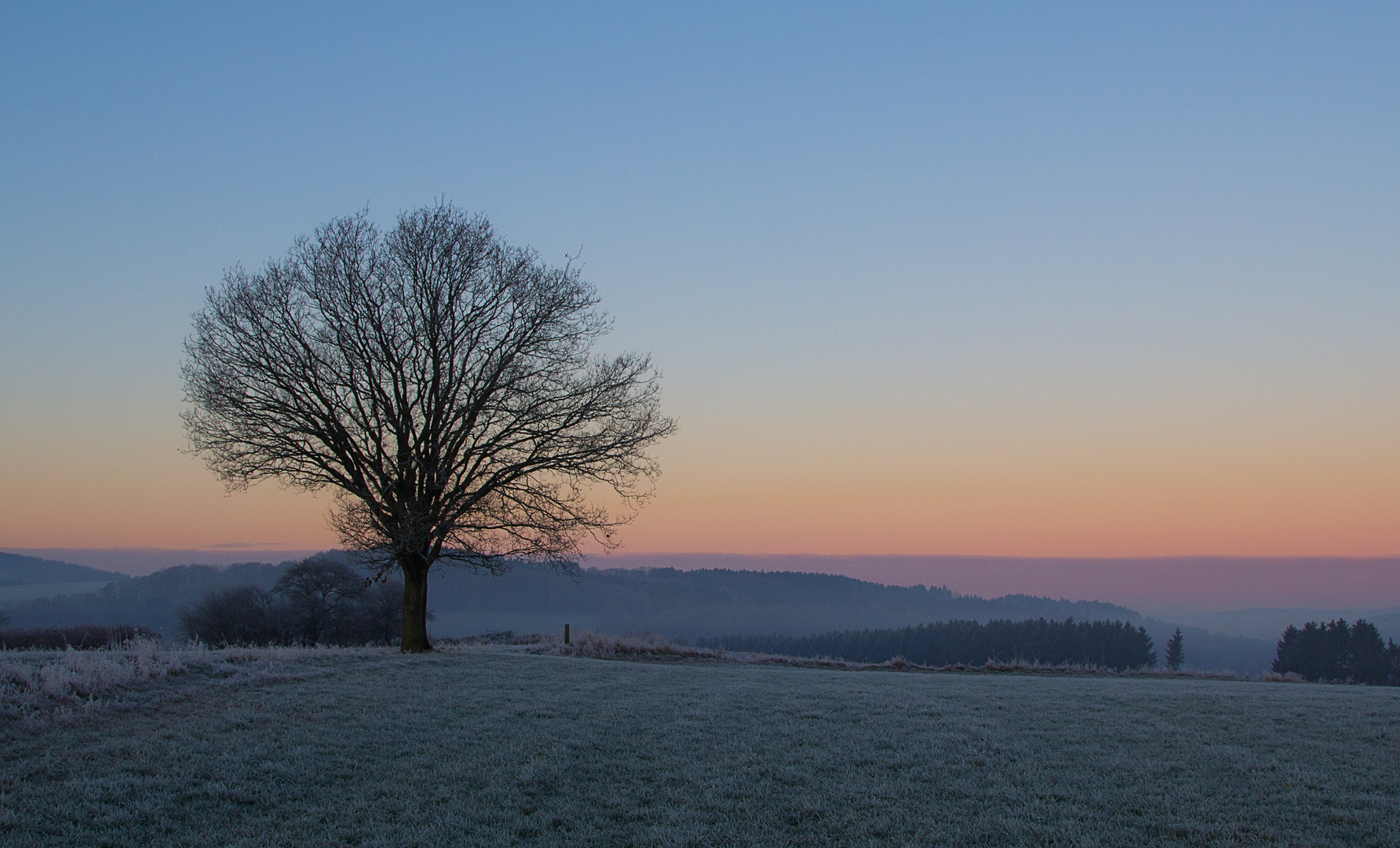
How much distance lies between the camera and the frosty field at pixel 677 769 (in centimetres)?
661

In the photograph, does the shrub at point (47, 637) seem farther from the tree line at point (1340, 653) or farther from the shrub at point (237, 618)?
the tree line at point (1340, 653)

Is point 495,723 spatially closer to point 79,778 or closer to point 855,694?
point 79,778

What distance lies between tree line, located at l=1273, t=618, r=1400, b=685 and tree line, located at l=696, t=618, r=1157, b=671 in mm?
9291

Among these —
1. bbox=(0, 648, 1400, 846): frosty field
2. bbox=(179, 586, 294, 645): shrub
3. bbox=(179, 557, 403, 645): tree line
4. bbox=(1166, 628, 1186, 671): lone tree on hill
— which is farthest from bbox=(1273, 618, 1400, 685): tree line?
bbox=(179, 586, 294, 645): shrub

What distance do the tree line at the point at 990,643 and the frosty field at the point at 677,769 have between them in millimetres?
51533

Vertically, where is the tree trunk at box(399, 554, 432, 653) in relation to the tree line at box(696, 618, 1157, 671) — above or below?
above

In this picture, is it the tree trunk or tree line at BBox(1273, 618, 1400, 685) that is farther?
tree line at BBox(1273, 618, 1400, 685)

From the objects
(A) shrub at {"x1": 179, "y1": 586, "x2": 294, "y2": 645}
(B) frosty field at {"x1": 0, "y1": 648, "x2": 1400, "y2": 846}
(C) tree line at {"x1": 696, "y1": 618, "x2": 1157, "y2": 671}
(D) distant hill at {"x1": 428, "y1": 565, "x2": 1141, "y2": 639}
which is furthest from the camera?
(D) distant hill at {"x1": 428, "y1": 565, "x2": 1141, "y2": 639}

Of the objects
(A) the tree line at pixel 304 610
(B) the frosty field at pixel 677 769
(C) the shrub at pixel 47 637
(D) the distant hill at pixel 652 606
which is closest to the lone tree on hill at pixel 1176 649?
(D) the distant hill at pixel 652 606

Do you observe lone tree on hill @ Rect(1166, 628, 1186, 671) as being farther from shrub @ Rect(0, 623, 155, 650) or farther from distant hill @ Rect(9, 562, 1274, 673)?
shrub @ Rect(0, 623, 155, 650)

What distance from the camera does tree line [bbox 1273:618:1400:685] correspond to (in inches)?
2079

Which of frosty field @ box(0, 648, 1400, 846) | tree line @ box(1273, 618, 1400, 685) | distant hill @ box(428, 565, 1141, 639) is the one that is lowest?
distant hill @ box(428, 565, 1141, 639)

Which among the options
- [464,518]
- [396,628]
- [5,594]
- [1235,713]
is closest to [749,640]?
[396,628]

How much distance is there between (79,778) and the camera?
7.11 metres
